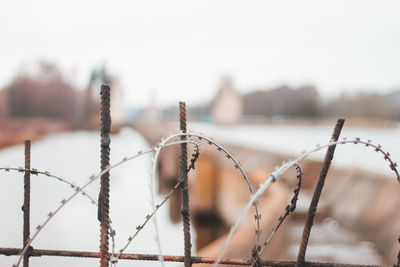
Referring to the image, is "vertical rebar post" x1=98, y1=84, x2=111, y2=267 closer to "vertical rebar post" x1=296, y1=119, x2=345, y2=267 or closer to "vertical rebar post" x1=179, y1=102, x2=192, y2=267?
"vertical rebar post" x1=179, y1=102, x2=192, y2=267

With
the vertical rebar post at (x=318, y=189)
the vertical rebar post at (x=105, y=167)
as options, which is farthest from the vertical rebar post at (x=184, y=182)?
the vertical rebar post at (x=318, y=189)

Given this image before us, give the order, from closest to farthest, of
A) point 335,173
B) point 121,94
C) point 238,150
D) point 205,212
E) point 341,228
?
point 341,228 → point 335,173 → point 205,212 → point 238,150 → point 121,94

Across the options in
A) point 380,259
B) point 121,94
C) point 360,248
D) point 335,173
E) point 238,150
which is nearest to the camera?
point 380,259

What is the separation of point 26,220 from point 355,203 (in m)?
10.7

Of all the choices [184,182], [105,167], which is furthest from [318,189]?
[105,167]

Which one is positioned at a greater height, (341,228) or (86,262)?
(341,228)

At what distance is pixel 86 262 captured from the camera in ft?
50.1

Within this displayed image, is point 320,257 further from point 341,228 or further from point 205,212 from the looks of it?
point 205,212

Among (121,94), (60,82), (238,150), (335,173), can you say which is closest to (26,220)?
(335,173)

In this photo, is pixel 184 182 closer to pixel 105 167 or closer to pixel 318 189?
pixel 105 167

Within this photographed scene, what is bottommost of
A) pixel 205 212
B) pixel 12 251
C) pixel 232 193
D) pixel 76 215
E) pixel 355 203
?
pixel 76 215

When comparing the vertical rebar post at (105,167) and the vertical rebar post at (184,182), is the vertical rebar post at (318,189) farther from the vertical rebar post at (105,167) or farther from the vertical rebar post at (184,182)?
the vertical rebar post at (105,167)

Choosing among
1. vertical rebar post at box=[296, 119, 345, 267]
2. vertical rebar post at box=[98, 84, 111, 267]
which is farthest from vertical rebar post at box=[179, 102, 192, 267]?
vertical rebar post at box=[296, 119, 345, 267]

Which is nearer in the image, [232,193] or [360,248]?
[360,248]
